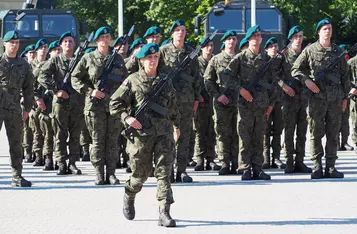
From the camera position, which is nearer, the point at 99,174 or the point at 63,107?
the point at 99,174

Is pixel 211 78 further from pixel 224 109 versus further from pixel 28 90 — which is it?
pixel 28 90

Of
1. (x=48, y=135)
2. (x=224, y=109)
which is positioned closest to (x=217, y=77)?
(x=224, y=109)

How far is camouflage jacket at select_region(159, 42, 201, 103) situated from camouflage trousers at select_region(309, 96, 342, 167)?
1.54 metres

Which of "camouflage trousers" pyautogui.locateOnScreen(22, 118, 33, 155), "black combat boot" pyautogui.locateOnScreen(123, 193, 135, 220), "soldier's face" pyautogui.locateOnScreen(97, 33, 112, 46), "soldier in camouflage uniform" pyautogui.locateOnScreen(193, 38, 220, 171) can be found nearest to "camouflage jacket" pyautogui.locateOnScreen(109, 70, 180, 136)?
"black combat boot" pyautogui.locateOnScreen(123, 193, 135, 220)

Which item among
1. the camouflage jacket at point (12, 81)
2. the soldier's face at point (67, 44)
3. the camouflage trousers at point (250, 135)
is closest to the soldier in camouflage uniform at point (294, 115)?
the camouflage trousers at point (250, 135)

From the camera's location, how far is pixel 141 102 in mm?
11188

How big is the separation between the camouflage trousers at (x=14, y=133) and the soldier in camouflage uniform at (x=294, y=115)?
3781 mm

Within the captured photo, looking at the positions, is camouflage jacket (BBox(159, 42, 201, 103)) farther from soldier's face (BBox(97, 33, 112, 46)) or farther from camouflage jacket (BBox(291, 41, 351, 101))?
A: camouflage jacket (BBox(291, 41, 351, 101))

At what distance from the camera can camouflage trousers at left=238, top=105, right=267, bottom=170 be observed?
1493cm

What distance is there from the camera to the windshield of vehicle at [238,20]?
27062 millimetres

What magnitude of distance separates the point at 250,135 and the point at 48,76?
10.5 ft

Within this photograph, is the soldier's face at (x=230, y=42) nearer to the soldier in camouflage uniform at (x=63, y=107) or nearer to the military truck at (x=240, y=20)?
the soldier in camouflage uniform at (x=63, y=107)

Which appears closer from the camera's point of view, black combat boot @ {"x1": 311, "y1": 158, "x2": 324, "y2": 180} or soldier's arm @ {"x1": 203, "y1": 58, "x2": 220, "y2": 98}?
black combat boot @ {"x1": 311, "y1": 158, "x2": 324, "y2": 180}

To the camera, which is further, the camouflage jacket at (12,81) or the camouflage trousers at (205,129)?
the camouflage trousers at (205,129)
